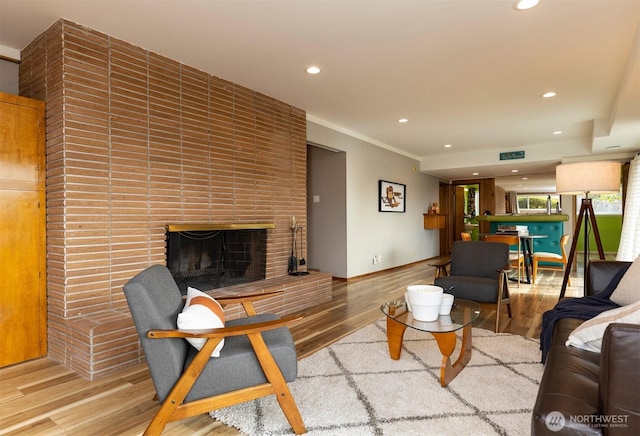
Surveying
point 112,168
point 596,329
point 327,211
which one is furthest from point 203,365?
point 327,211

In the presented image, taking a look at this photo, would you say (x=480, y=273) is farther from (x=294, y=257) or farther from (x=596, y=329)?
(x=596, y=329)

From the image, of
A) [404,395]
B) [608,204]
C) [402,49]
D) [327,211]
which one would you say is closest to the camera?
[404,395]

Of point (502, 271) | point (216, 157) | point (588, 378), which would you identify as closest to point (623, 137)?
point (502, 271)

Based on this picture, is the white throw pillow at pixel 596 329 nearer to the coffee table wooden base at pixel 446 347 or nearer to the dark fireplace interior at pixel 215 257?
the coffee table wooden base at pixel 446 347

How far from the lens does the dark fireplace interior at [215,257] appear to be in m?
3.37

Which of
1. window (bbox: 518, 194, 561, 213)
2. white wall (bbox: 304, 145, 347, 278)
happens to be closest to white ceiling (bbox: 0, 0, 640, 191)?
white wall (bbox: 304, 145, 347, 278)

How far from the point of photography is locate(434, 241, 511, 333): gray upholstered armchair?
338 cm

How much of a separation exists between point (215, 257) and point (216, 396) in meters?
2.16

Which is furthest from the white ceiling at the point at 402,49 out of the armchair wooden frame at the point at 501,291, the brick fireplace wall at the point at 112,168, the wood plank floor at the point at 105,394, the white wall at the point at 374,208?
the wood plank floor at the point at 105,394

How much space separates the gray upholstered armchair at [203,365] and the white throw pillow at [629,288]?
2.08 m

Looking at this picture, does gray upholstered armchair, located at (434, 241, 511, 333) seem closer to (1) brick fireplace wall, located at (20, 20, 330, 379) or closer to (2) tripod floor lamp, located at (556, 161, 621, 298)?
(2) tripod floor lamp, located at (556, 161, 621, 298)

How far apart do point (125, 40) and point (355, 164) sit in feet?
12.6

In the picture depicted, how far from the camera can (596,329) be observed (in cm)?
158

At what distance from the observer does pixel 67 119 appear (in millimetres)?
2598
